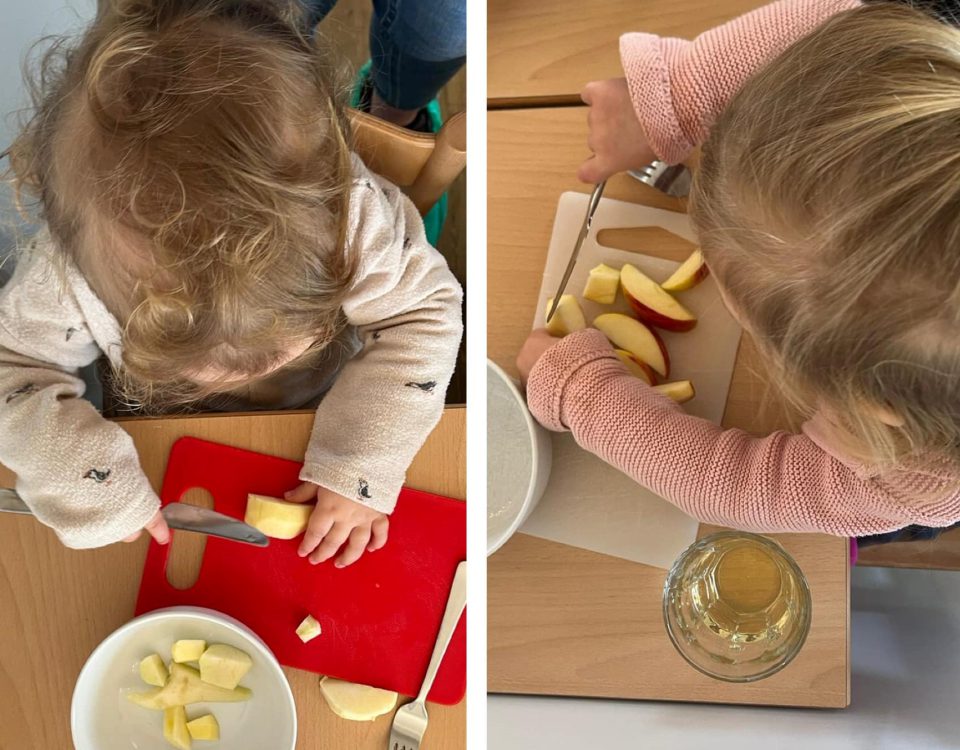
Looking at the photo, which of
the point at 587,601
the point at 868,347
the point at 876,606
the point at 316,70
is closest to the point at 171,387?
the point at 316,70

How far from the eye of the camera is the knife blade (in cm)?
65

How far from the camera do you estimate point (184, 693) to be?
0.55m

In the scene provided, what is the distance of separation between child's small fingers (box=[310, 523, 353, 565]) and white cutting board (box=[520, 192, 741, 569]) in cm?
15

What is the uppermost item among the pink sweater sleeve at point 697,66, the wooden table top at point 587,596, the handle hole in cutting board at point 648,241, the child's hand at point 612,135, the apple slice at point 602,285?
the pink sweater sleeve at point 697,66

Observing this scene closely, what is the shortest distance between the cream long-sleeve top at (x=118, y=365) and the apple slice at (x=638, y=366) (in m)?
0.14

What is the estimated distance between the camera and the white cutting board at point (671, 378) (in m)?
0.64

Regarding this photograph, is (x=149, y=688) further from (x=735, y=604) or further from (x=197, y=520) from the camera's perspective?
(x=735, y=604)

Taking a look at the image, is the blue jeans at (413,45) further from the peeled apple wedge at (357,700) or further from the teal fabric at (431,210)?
the peeled apple wedge at (357,700)

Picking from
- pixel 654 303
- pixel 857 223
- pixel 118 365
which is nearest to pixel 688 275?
pixel 654 303

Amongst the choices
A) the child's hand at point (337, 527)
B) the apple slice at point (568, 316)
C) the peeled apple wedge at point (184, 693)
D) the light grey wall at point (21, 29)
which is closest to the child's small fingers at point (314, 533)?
the child's hand at point (337, 527)

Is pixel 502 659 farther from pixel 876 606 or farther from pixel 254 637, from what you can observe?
pixel 876 606

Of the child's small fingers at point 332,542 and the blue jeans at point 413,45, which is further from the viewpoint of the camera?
the blue jeans at point 413,45

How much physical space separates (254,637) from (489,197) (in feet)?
1.27

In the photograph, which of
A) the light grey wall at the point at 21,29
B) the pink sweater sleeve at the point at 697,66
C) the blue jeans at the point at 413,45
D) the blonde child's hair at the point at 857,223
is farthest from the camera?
the blue jeans at the point at 413,45
